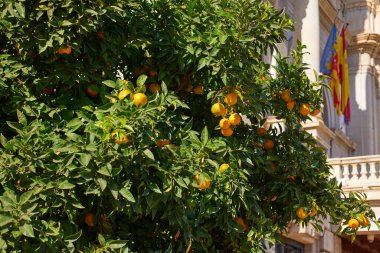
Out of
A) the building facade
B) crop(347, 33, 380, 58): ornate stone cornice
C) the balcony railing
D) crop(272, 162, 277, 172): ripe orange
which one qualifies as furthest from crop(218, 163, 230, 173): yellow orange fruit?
crop(347, 33, 380, 58): ornate stone cornice

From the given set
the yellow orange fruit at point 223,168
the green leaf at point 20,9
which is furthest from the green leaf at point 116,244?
the green leaf at point 20,9

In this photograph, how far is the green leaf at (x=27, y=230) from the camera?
5.84 meters

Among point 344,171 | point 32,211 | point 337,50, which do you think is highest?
point 337,50

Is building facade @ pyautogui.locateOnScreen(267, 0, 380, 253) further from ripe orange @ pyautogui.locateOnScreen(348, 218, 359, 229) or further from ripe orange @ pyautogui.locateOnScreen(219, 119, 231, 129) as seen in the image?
ripe orange @ pyautogui.locateOnScreen(219, 119, 231, 129)

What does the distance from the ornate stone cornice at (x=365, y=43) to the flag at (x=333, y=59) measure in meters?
7.43

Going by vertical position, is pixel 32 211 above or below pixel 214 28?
below

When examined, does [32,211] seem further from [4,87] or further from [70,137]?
[4,87]

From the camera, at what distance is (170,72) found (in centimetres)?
752

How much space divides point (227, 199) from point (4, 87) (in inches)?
74.4

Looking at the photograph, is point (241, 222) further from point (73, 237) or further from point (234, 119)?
point (73, 237)

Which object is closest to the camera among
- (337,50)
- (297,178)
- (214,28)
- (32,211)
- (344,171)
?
(32,211)

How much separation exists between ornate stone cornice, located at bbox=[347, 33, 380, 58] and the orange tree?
2805 centimetres

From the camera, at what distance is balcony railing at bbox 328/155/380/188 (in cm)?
2178

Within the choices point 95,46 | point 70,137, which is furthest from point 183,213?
point 95,46
